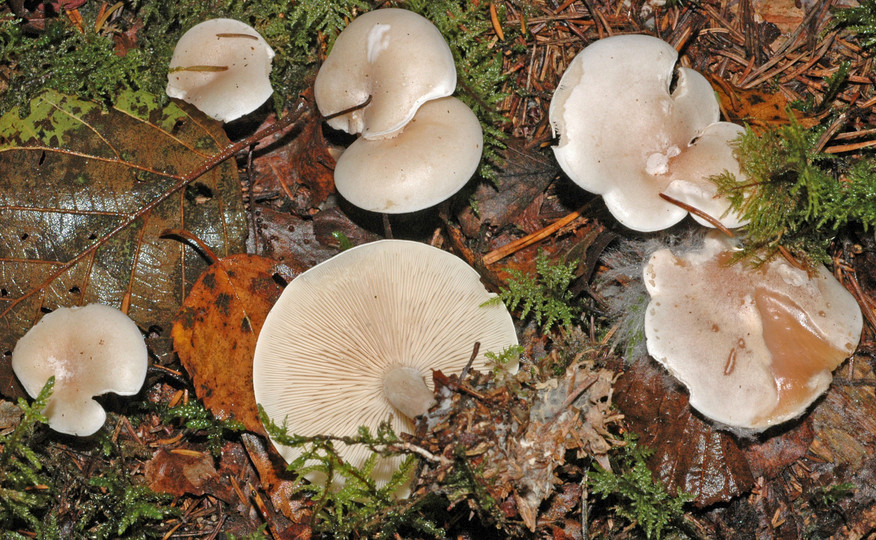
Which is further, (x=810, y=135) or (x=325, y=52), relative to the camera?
(x=325, y=52)

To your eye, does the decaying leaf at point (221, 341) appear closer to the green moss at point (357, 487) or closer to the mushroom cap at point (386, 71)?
the green moss at point (357, 487)

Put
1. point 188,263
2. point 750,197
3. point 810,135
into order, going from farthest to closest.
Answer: point 188,263 → point 810,135 → point 750,197

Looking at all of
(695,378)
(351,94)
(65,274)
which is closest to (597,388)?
(695,378)

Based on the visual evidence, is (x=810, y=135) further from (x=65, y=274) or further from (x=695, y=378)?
(x=65, y=274)

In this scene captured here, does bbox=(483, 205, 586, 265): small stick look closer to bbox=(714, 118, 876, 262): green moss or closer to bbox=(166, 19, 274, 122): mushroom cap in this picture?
bbox=(714, 118, 876, 262): green moss

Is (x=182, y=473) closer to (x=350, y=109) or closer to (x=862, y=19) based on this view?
(x=350, y=109)

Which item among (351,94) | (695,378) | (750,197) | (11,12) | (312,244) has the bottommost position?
(695,378)
